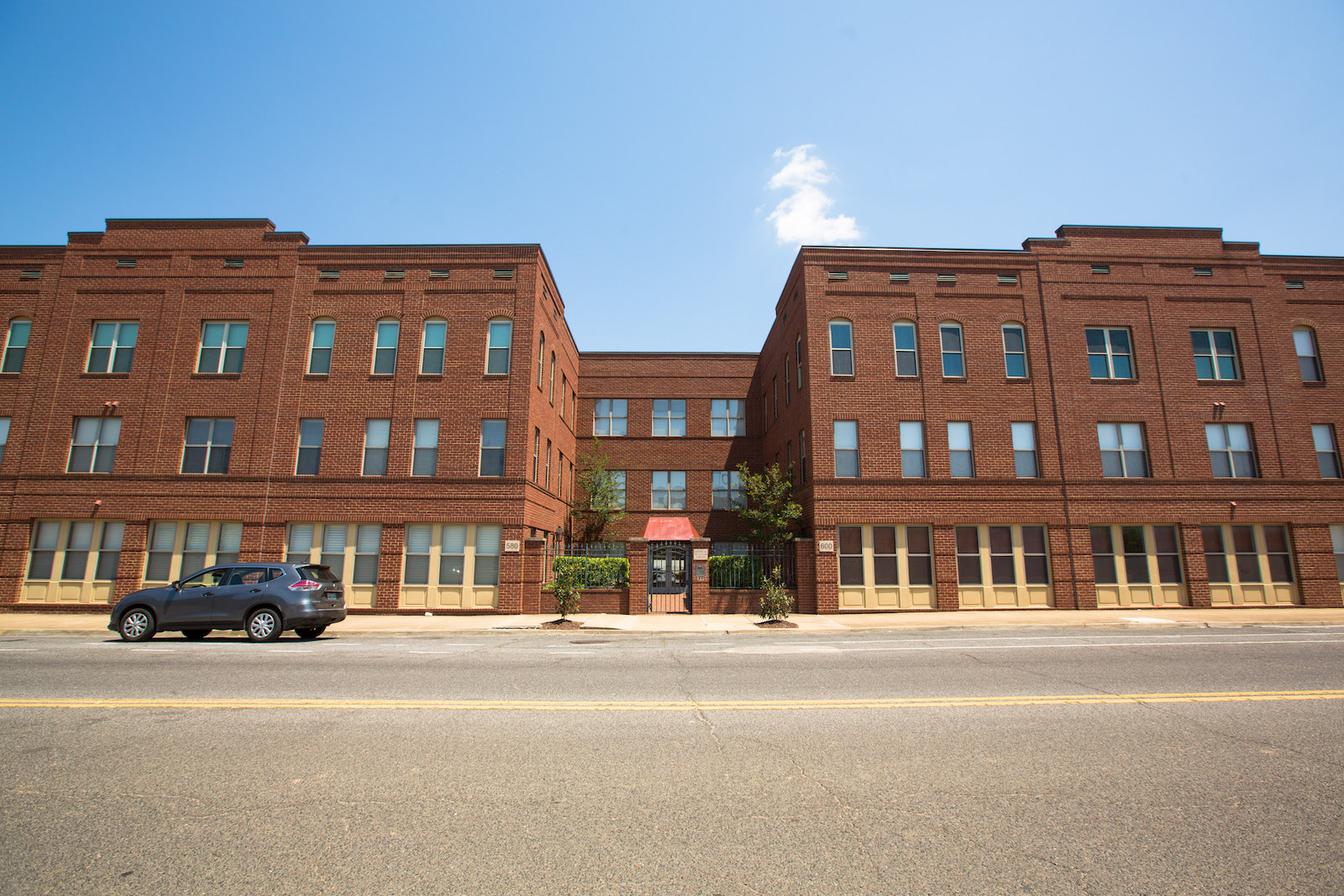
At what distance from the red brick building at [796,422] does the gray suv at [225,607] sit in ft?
23.3

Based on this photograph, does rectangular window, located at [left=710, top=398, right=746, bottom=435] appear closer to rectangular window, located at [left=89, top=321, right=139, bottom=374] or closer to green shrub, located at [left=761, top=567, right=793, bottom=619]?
green shrub, located at [left=761, top=567, right=793, bottom=619]

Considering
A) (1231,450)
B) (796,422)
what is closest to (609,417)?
(796,422)

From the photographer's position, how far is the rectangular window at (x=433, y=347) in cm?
2336

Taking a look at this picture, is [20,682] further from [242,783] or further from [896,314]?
[896,314]

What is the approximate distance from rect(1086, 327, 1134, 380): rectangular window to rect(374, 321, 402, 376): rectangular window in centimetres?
2570

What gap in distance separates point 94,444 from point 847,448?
88.4 feet

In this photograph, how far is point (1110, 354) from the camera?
2400 centimetres

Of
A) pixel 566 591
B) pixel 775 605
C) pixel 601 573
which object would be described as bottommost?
pixel 775 605

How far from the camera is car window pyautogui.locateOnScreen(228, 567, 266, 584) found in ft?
47.0

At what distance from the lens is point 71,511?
22.0 meters

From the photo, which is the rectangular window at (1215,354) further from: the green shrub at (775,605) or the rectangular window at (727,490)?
the rectangular window at (727,490)

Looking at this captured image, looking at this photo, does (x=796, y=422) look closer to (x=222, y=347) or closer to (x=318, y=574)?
(x=318, y=574)

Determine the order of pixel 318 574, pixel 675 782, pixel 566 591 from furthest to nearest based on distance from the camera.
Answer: pixel 566 591, pixel 318 574, pixel 675 782

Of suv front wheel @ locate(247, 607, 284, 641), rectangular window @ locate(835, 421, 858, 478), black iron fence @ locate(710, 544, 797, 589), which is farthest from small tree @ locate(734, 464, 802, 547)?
suv front wheel @ locate(247, 607, 284, 641)
